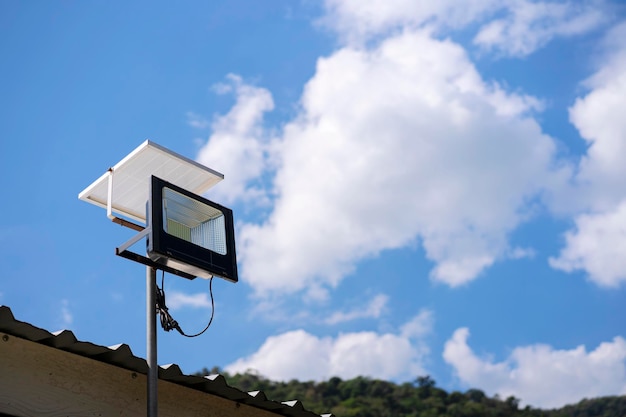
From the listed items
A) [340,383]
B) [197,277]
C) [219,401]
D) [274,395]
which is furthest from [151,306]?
[340,383]

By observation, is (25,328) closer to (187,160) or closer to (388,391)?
(187,160)

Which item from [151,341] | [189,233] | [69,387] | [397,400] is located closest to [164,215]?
[189,233]

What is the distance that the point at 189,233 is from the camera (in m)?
5.14

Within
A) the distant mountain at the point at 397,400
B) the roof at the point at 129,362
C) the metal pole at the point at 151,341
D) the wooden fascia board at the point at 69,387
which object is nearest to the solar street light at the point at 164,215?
the metal pole at the point at 151,341

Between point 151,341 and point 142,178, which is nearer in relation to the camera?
point 151,341

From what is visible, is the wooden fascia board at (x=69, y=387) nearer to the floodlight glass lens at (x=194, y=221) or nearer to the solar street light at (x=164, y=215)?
the solar street light at (x=164, y=215)

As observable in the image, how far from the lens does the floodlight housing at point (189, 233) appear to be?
15.9ft

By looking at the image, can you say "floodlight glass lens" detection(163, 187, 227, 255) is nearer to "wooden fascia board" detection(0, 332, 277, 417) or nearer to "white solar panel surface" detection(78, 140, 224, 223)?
"white solar panel surface" detection(78, 140, 224, 223)

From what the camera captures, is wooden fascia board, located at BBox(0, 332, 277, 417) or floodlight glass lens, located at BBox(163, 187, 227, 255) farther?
floodlight glass lens, located at BBox(163, 187, 227, 255)

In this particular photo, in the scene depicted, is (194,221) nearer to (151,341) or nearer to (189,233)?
(189,233)

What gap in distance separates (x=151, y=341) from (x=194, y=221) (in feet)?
2.47

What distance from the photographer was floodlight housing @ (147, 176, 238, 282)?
484 centimetres

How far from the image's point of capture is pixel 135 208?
533 centimetres

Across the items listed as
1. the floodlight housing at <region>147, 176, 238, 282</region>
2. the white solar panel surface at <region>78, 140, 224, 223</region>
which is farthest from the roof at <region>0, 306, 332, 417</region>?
the white solar panel surface at <region>78, 140, 224, 223</region>
